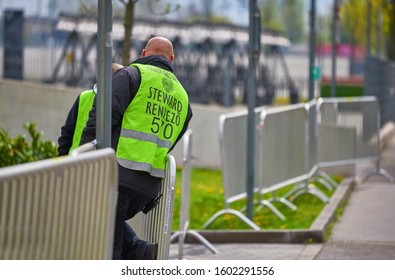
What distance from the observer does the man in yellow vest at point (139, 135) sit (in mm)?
7148

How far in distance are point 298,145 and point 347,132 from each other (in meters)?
1.99

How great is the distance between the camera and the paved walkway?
34.0ft

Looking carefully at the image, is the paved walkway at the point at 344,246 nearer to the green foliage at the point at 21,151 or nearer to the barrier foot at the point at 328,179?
the green foliage at the point at 21,151

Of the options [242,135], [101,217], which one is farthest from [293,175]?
[101,217]

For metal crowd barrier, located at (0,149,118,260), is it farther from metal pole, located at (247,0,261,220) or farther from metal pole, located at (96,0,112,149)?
metal pole, located at (247,0,261,220)

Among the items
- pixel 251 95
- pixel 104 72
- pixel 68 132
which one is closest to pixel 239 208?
pixel 251 95

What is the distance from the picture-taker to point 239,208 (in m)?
13.5

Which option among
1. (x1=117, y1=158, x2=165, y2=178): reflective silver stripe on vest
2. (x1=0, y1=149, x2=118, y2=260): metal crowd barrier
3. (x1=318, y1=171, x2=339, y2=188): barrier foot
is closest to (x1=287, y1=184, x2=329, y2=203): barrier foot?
(x1=318, y1=171, x2=339, y2=188): barrier foot

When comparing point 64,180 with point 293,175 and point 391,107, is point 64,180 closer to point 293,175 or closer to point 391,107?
point 293,175

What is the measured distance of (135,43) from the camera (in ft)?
87.2

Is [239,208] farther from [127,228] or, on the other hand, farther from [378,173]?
[127,228]

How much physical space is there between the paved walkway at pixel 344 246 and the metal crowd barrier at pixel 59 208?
5.05 m

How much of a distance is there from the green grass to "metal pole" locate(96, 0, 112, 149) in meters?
5.47
